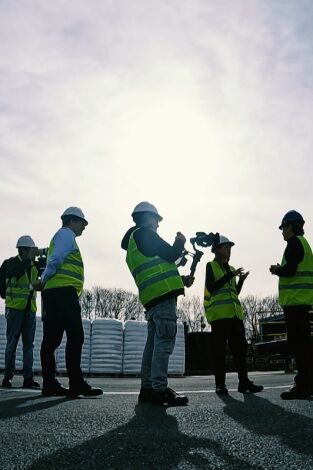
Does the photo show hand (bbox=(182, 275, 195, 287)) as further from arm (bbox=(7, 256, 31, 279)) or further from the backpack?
the backpack

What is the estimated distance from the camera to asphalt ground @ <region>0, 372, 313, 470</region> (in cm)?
185

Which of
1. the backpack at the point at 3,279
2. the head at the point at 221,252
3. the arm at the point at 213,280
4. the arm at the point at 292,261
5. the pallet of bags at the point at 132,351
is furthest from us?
the pallet of bags at the point at 132,351

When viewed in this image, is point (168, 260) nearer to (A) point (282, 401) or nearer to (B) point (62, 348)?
(A) point (282, 401)

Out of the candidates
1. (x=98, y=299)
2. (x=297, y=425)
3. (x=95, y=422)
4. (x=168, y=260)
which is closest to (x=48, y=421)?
(x=95, y=422)

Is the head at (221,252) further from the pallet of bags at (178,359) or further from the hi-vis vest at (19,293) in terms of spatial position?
the pallet of bags at (178,359)

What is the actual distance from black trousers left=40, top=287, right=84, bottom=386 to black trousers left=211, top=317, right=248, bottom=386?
156 centimetres

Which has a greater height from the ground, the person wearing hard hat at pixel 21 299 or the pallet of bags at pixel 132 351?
the person wearing hard hat at pixel 21 299

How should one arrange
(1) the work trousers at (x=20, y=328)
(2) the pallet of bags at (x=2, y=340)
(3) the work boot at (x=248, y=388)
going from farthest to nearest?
(2) the pallet of bags at (x=2, y=340) < (1) the work trousers at (x=20, y=328) < (3) the work boot at (x=248, y=388)

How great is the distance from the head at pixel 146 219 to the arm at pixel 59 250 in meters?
0.98

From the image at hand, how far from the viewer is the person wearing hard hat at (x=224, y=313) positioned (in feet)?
17.9

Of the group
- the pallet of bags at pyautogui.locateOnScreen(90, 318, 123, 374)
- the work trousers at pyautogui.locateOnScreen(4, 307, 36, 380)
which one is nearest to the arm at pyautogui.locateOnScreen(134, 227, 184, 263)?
the work trousers at pyautogui.locateOnScreen(4, 307, 36, 380)

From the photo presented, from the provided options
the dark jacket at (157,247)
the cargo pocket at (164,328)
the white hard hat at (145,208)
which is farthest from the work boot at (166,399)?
the white hard hat at (145,208)

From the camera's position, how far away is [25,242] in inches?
280

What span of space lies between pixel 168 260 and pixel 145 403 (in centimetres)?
124
